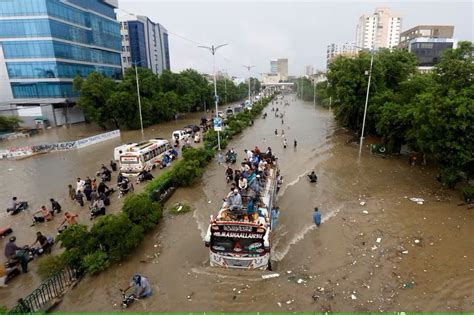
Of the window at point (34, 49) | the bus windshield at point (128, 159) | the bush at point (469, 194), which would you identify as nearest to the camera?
the bush at point (469, 194)

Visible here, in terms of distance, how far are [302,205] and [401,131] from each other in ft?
44.5

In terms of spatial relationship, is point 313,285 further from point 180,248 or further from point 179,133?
point 179,133

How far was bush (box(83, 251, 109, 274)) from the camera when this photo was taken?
1072cm

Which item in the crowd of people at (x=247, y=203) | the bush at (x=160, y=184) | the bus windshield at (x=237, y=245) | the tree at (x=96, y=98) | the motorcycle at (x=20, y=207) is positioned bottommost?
the motorcycle at (x=20, y=207)

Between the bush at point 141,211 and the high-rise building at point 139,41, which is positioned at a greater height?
the high-rise building at point 139,41

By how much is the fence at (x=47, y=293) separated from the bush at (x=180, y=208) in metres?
6.54

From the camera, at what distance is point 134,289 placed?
9.42m

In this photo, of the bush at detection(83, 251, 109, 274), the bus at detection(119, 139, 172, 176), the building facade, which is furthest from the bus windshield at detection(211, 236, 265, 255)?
the building facade

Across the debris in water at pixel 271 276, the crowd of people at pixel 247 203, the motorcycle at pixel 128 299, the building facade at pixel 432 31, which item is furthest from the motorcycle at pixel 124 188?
the building facade at pixel 432 31

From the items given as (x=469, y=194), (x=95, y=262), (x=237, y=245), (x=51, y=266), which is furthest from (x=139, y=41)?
(x=237, y=245)

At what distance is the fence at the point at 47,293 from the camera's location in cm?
832

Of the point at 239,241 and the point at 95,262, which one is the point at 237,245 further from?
the point at 95,262

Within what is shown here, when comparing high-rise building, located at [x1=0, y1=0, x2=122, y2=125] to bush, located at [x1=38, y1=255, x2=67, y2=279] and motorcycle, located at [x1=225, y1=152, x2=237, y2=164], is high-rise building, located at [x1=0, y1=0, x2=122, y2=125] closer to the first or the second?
motorcycle, located at [x1=225, y1=152, x2=237, y2=164]

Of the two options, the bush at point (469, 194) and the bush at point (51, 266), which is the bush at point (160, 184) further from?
the bush at point (469, 194)
